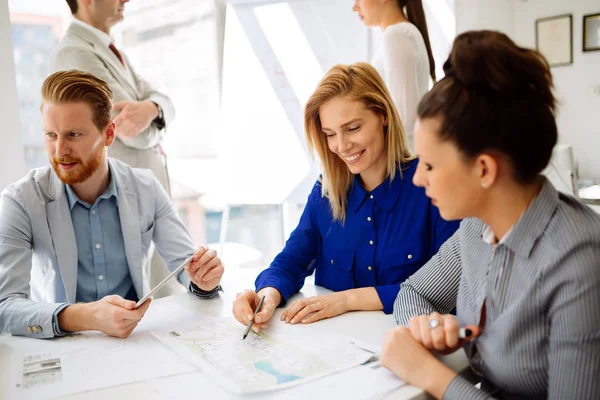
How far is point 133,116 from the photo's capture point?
6.64ft

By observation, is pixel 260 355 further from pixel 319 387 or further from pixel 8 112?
pixel 8 112

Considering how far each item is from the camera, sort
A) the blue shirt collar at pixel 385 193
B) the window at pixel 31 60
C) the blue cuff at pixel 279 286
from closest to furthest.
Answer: the blue cuff at pixel 279 286, the blue shirt collar at pixel 385 193, the window at pixel 31 60

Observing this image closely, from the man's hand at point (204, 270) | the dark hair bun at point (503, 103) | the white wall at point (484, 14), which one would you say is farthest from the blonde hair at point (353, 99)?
the white wall at point (484, 14)

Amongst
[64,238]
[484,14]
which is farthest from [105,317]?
[484,14]

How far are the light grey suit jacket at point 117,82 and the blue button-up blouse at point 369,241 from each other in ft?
3.25

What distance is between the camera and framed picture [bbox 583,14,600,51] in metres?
3.41

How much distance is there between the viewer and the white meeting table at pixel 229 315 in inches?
32.6

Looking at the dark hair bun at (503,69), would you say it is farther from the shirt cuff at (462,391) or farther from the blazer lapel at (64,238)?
the blazer lapel at (64,238)

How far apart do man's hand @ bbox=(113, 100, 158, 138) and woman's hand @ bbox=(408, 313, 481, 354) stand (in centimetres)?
150

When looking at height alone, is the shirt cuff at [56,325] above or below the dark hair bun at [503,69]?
below

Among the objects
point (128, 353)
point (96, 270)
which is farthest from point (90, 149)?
point (128, 353)

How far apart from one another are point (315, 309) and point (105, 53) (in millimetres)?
1503

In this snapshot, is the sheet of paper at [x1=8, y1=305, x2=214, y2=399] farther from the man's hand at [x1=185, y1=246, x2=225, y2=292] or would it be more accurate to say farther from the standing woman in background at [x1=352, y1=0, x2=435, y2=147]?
the standing woman in background at [x1=352, y1=0, x2=435, y2=147]

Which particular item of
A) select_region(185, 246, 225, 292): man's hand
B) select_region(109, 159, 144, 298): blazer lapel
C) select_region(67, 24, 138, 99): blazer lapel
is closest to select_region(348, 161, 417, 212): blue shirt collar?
select_region(185, 246, 225, 292): man's hand
